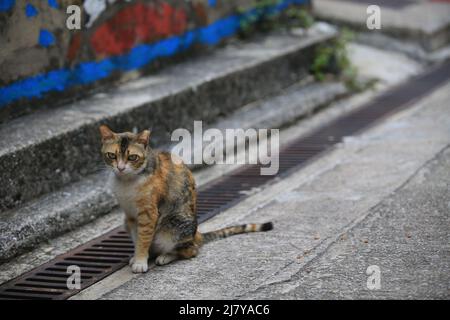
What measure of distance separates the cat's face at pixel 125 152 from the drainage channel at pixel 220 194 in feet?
2.40

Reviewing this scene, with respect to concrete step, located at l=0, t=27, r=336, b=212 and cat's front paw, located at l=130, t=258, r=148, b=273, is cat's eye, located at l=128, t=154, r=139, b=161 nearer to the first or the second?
cat's front paw, located at l=130, t=258, r=148, b=273

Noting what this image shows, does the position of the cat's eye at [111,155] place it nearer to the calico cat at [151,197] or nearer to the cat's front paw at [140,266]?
the calico cat at [151,197]

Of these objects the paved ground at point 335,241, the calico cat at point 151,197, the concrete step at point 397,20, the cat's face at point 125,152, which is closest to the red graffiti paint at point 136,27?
the paved ground at point 335,241

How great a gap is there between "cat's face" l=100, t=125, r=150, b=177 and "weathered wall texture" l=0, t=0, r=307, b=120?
178 cm

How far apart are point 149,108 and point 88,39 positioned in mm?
890

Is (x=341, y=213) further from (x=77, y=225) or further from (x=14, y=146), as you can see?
(x=14, y=146)

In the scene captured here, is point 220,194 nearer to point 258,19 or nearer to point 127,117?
point 127,117

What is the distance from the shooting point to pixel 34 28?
619 cm

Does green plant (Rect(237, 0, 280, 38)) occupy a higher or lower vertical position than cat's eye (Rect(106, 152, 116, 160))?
higher

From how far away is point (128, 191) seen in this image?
457 cm

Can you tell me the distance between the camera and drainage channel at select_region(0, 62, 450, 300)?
15.2 ft

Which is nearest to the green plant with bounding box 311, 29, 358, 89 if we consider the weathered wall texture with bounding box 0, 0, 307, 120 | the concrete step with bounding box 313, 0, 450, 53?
the weathered wall texture with bounding box 0, 0, 307, 120

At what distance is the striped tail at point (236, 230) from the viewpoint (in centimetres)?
511

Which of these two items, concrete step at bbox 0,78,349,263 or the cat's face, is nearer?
the cat's face
